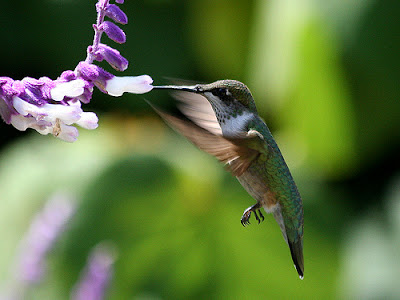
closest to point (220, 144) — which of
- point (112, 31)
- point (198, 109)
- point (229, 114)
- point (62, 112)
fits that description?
point (229, 114)

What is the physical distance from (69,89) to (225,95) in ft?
2.45

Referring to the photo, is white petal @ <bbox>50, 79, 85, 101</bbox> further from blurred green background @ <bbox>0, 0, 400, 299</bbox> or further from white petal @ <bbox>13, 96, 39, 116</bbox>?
blurred green background @ <bbox>0, 0, 400, 299</bbox>

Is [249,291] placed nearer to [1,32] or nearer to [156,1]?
[156,1]

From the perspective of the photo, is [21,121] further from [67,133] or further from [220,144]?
[220,144]

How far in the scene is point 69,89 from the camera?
1209 mm

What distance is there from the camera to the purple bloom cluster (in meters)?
1.22

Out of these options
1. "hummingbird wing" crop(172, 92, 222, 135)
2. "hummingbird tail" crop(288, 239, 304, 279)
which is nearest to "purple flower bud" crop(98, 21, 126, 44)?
"hummingbird wing" crop(172, 92, 222, 135)

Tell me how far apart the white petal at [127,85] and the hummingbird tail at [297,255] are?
3.11 ft

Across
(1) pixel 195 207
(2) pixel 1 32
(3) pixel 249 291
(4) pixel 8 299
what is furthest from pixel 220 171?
(2) pixel 1 32

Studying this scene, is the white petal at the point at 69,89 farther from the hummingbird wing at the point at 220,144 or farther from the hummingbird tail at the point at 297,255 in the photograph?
the hummingbird tail at the point at 297,255

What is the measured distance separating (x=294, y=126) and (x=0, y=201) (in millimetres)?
2646

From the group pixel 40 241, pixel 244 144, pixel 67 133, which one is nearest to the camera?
pixel 67 133

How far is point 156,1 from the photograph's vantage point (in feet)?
23.4

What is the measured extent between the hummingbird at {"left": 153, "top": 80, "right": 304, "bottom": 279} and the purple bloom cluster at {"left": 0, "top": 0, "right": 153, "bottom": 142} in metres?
0.35
